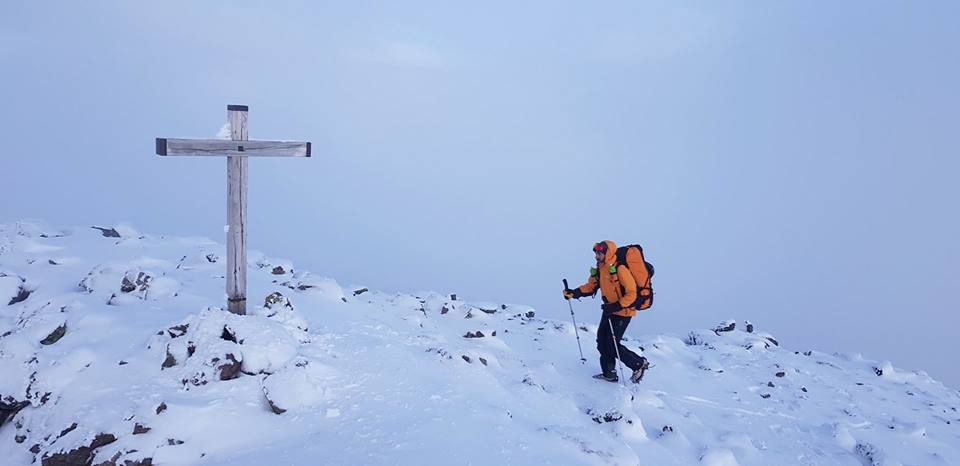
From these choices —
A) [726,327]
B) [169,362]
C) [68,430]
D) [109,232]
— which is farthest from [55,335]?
[726,327]

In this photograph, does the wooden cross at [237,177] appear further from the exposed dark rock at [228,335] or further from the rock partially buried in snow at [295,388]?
the rock partially buried in snow at [295,388]

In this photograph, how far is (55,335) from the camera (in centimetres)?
716

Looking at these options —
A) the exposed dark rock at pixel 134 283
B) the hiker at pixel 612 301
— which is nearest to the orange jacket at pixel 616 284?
the hiker at pixel 612 301

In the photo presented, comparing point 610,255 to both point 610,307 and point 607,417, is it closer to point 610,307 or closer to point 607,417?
point 610,307

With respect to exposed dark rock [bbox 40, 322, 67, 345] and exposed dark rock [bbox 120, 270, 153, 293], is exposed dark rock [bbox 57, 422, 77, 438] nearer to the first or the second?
exposed dark rock [bbox 40, 322, 67, 345]

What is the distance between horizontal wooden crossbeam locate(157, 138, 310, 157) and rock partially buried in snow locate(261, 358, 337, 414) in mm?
2826

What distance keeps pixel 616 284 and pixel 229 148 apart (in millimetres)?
6345

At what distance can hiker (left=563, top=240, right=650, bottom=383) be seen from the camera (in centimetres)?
905

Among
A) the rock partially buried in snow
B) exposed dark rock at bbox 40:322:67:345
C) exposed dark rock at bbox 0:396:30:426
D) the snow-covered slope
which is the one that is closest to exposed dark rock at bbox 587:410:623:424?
the snow-covered slope

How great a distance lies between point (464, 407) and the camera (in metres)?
6.72

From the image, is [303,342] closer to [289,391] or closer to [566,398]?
[289,391]

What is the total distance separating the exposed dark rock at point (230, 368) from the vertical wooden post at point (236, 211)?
1105 mm

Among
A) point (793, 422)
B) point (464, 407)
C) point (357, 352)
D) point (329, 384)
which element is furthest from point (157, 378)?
point (793, 422)

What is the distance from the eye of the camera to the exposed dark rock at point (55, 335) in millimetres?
7078
